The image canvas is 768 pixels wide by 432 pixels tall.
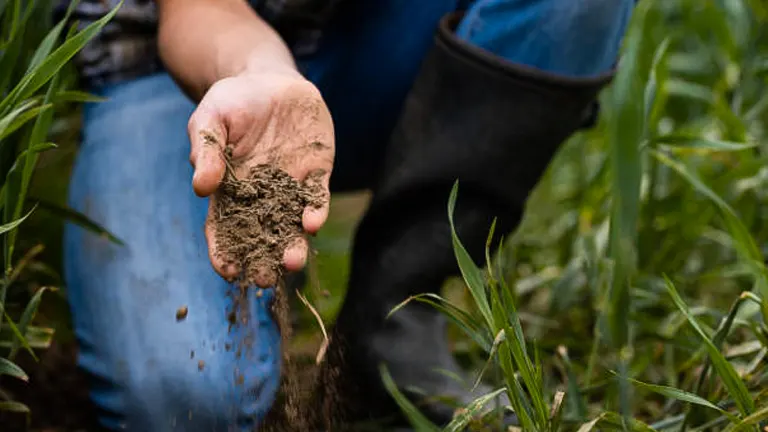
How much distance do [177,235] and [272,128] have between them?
10.3 inches

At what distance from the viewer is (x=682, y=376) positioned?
4.45 ft

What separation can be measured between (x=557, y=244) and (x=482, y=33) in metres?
0.60

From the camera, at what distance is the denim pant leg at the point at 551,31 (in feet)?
3.69

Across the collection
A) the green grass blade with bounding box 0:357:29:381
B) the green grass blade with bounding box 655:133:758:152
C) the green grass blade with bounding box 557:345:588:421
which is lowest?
the green grass blade with bounding box 557:345:588:421

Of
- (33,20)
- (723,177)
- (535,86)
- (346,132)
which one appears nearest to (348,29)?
(346,132)

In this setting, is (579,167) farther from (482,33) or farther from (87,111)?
(87,111)

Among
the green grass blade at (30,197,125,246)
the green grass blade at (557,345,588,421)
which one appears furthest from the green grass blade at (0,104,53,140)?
the green grass blade at (557,345,588,421)

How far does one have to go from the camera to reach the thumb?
2.85ft

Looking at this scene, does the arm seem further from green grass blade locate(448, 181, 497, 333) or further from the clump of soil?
green grass blade locate(448, 181, 497, 333)

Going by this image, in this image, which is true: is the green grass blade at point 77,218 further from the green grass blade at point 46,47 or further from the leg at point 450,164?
the leg at point 450,164

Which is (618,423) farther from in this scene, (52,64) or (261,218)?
(52,64)

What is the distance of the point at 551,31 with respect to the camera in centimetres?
114

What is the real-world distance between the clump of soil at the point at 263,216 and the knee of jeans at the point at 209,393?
0.16 m

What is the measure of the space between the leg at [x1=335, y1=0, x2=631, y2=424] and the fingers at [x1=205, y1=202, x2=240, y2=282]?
0.23 meters
